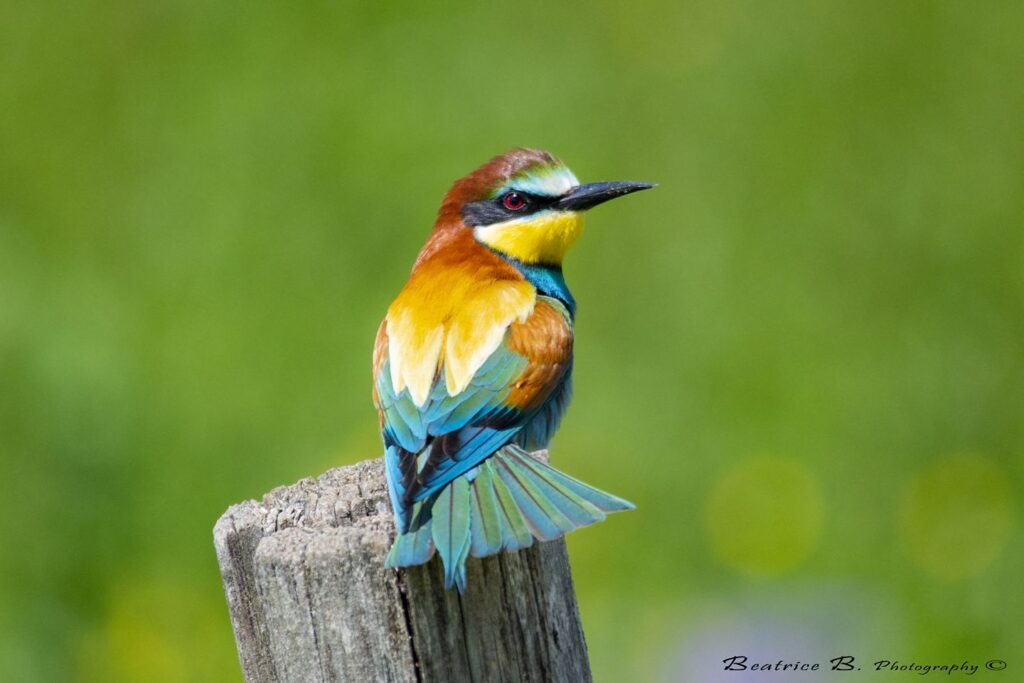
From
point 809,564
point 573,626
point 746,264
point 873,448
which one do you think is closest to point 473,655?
point 573,626

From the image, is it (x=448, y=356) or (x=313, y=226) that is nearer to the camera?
(x=448, y=356)

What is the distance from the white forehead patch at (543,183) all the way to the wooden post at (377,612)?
1.66 meters

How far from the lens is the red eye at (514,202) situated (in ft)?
13.2

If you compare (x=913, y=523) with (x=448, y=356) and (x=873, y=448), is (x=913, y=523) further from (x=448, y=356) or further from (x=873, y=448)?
(x=448, y=356)

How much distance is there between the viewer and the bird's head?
4004 mm

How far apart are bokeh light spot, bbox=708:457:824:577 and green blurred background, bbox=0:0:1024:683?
0.01 meters

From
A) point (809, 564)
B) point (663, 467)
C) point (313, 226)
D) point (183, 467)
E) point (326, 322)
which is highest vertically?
point (313, 226)

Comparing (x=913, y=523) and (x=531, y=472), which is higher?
(x=531, y=472)

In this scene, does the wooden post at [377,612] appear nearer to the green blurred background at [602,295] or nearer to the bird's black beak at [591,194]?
the bird's black beak at [591,194]

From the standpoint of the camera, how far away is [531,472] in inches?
116

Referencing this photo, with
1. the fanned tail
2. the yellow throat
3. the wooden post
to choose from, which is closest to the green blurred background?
the yellow throat

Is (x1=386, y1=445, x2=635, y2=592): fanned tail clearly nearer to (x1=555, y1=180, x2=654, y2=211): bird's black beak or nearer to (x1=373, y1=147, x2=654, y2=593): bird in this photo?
(x1=373, y1=147, x2=654, y2=593): bird

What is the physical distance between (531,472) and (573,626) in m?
0.47
